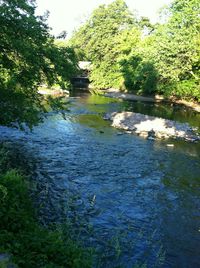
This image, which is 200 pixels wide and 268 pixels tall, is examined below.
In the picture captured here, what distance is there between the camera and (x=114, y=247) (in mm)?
13922

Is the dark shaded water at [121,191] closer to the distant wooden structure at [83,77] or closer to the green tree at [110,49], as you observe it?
the green tree at [110,49]

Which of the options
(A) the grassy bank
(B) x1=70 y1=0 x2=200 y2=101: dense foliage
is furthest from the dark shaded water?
(B) x1=70 y1=0 x2=200 y2=101: dense foliage

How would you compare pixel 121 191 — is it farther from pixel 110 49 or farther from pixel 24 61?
pixel 110 49

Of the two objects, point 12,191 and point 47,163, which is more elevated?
point 12,191

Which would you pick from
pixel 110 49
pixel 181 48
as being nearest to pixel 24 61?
pixel 181 48

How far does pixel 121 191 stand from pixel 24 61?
386 inches

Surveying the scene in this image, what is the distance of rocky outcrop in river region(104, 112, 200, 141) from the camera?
36.1 metres

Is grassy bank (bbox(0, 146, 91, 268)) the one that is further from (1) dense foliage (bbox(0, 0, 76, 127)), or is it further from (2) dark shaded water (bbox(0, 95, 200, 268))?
(1) dense foliage (bbox(0, 0, 76, 127))

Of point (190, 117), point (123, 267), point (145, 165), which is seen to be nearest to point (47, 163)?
point (145, 165)

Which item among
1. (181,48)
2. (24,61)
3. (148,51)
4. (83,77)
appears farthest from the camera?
(83,77)

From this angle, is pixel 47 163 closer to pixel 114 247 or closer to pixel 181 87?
pixel 114 247

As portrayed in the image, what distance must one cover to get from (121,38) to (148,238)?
7668 cm

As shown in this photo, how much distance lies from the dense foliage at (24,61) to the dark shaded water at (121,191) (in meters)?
3.89

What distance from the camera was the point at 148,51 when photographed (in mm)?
67938
